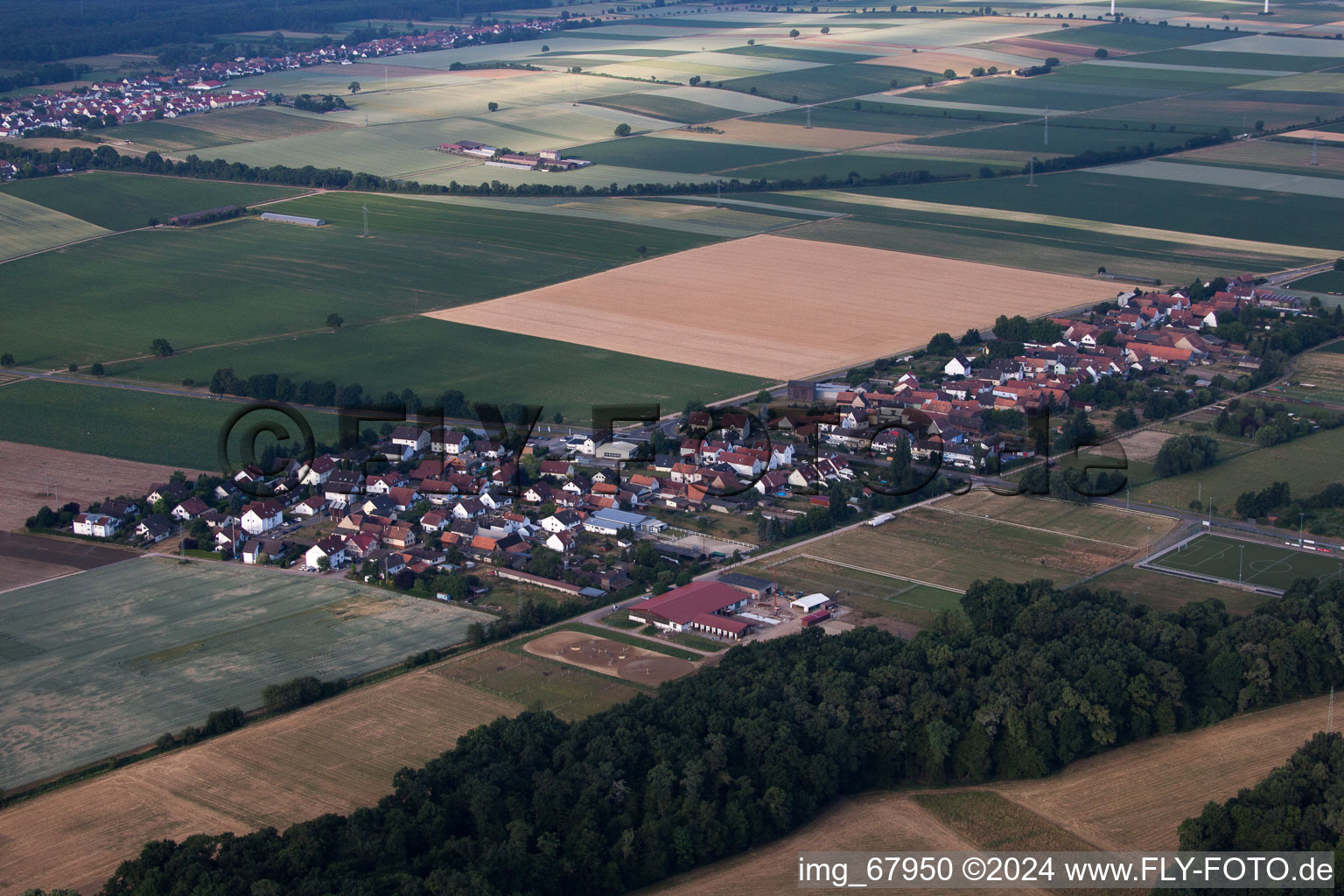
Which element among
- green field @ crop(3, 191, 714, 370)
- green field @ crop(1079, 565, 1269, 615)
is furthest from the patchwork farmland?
green field @ crop(3, 191, 714, 370)

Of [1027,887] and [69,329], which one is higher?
[69,329]

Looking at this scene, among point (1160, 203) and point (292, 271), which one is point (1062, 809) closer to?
point (292, 271)

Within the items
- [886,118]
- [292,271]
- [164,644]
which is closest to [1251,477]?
[164,644]

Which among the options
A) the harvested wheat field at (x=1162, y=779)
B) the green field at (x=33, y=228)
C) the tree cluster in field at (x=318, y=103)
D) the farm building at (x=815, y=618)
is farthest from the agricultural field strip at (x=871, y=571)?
the tree cluster in field at (x=318, y=103)

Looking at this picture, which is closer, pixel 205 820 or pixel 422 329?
pixel 205 820

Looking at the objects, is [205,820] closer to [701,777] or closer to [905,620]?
[701,777]

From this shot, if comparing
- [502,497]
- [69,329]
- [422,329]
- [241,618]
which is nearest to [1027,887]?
[241,618]
